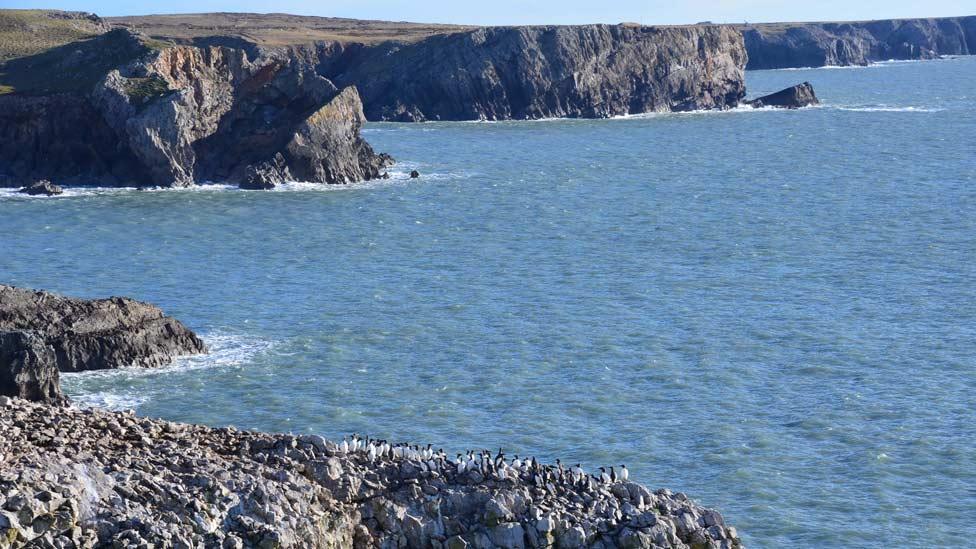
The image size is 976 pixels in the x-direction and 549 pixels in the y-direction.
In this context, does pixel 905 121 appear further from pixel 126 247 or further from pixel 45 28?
pixel 126 247

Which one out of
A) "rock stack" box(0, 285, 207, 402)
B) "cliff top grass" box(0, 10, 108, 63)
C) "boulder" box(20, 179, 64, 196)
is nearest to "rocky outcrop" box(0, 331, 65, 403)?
"rock stack" box(0, 285, 207, 402)

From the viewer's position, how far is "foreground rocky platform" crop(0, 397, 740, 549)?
32.0 meters

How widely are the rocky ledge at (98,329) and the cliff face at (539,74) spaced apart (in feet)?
404

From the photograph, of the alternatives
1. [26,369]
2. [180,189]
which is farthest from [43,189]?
[26,369]

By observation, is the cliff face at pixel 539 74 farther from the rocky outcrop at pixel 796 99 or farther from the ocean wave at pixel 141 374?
the ocean wave at pixel 141 374

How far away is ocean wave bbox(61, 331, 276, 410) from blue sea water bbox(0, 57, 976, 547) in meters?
0.20

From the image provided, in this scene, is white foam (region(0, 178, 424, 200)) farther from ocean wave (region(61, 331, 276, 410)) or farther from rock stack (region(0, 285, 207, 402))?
rock stack (region(0, 285, 207, 402))

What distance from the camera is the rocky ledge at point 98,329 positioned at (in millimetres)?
58531

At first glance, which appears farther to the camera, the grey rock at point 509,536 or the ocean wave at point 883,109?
the ocean wave at point 883,109

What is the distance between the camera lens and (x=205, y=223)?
98812 mm

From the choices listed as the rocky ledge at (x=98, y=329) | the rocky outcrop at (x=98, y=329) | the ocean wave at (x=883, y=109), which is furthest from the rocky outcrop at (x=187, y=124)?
the ocean wave at (x=883, y=109)

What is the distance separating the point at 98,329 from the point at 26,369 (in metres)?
10.7

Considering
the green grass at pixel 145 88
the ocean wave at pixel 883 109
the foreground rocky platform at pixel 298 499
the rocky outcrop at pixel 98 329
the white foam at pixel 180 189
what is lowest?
the ocean wave at pixel 883 109

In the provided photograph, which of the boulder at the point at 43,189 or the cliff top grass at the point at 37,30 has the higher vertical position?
the cliff top grass at the point at 37,30
